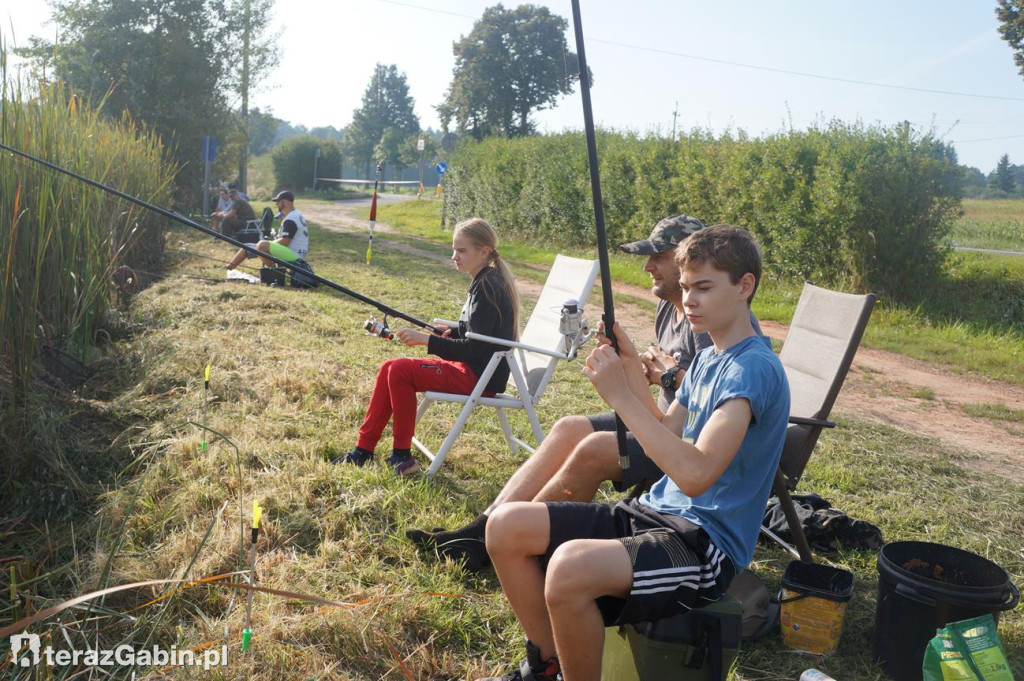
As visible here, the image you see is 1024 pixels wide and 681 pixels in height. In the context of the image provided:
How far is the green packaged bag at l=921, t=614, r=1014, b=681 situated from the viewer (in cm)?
246

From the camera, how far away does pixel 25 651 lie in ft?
8.81

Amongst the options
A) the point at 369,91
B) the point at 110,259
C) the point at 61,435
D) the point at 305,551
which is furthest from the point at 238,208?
the point at 369,91

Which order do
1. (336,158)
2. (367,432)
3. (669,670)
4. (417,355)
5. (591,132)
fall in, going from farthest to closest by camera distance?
(336,158) → (417,355) → (367,432) → (591,132) → (669,670)

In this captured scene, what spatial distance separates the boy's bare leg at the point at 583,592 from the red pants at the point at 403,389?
2253 mm

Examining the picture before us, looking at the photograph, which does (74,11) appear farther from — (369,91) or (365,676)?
(369,91)

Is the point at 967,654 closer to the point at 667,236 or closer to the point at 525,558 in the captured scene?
the point at 525,558

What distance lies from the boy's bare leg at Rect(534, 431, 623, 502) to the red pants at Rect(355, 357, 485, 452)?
1.28 metres

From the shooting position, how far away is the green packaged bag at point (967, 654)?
8.09 feet

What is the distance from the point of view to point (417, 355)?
7387mm

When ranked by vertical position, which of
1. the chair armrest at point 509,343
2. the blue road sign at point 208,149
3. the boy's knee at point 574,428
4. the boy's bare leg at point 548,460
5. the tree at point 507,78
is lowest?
the boy's bare leg at point 548,460

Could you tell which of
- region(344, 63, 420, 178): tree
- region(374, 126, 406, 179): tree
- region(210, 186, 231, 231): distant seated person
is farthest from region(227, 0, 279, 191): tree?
region(344, 63, 420, 178): tree

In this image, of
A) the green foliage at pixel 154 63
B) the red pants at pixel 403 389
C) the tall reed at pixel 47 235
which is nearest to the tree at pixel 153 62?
the green foliage at pixel 154 63

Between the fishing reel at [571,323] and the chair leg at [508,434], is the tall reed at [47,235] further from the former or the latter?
the fishing reel at [571,323]

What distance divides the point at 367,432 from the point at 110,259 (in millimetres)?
3552
